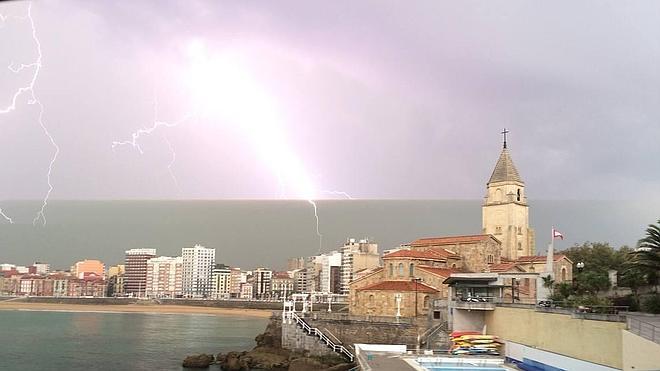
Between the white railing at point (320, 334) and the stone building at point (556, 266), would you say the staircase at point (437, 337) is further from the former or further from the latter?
the stone building at point (556, 266)

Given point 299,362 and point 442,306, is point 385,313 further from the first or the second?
A: point 299,362

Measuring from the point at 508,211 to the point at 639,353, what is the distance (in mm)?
48730

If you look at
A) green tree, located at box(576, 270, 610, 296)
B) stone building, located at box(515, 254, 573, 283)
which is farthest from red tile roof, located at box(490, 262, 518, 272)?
green tree, located at box(576, 270, 610, 296)

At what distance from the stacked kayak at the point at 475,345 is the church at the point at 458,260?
13.1 meters

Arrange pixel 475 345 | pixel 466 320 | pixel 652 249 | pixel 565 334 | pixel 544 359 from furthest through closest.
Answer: pixel 466 320, pixel 652 249, pixel 475 345, pixel 544 359, pixel 565 334

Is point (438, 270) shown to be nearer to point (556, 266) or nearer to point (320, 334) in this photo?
point (556, 266)

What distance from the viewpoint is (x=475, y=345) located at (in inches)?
1416

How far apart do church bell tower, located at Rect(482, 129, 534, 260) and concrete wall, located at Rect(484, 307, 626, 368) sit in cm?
3150

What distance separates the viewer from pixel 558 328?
30422 millimetres

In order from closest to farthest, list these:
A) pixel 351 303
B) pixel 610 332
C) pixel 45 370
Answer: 1. pixel 610 332
2. pixel 45 370
3. pixel 351 303

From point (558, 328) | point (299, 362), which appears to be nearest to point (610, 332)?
point (558, 328)

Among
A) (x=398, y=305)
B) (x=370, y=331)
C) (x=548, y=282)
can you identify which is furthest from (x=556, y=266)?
(x=370, y=331)

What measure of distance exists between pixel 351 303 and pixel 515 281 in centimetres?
1519

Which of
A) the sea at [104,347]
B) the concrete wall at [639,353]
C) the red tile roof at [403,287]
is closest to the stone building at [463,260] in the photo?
the red tile roof at [403,287]
